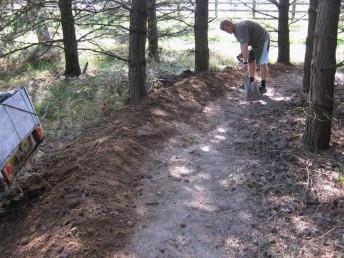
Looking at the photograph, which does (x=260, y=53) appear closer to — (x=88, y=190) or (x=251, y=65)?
(x=251, y=65)

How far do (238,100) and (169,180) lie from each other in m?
4.15

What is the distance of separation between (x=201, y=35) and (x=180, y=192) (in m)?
6.87

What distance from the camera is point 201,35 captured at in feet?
37.3

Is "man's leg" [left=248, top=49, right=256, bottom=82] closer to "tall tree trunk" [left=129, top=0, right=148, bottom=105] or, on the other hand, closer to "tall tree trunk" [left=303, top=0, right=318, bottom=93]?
"tall tree trunk" [left=303, top=0, right=318, bottom=93]

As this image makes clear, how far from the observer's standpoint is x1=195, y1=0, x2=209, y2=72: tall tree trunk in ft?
36.6

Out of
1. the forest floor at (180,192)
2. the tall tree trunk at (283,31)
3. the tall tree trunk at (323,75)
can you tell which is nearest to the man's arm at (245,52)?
the forest floor at (180,192)

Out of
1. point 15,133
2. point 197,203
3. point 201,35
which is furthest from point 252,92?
point 15,133

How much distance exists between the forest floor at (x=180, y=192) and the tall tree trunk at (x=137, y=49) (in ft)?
2.08

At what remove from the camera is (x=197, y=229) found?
450cm

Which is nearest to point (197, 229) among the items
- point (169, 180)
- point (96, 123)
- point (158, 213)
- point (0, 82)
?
point (158, 213)

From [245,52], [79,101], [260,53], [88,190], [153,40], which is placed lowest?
[79,101]

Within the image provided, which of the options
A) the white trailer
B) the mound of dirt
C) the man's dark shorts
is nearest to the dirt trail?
the mound of dirt

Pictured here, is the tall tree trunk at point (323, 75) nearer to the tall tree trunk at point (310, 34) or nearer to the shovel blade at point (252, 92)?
the shovel blade at point (252, 92)

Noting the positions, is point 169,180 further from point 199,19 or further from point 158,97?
point 199,19
